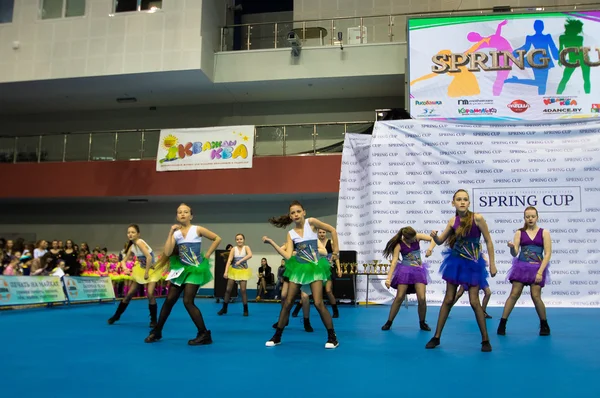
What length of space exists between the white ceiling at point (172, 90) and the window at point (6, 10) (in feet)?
8.60

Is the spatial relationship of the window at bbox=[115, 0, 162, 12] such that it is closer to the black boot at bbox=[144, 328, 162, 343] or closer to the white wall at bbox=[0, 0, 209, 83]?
the white wall at bbox=[0, 0, 209, 83]

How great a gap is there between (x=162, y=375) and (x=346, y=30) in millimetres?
17489

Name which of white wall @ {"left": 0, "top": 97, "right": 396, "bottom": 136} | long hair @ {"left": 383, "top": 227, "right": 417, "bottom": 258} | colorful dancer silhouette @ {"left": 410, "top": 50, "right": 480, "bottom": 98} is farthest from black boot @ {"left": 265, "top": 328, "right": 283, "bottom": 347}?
white wall @ {"left": 0, "top": 97, "right": 396, "bottom": 136}

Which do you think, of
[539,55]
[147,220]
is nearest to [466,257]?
[539,55]

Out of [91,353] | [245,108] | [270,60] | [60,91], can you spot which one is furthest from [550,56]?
[60,91]

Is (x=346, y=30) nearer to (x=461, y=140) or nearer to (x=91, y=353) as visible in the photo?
(x=461, y=140)

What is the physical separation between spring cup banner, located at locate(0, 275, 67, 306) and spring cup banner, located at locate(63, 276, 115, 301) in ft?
1.07

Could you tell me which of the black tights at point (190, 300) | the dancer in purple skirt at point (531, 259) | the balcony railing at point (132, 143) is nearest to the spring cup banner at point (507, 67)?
the balcony railing at point (132, 143)

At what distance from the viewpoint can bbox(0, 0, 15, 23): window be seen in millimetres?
20328

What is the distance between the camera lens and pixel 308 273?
6570 millimetres

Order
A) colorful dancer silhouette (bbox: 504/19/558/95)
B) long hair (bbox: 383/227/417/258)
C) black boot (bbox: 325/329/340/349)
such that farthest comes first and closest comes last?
1. colorful dancer silhouette (bbox: 504/19/558/95)
2. long hair (bbox: 383/227/417/258)
3. black boot (bbox: 325/329/340/349)

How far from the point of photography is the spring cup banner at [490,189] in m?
13.4

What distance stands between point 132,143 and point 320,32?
27.2 feet

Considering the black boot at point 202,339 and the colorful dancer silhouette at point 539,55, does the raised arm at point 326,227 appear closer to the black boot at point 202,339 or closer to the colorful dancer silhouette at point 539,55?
the black boot at point 202,339
